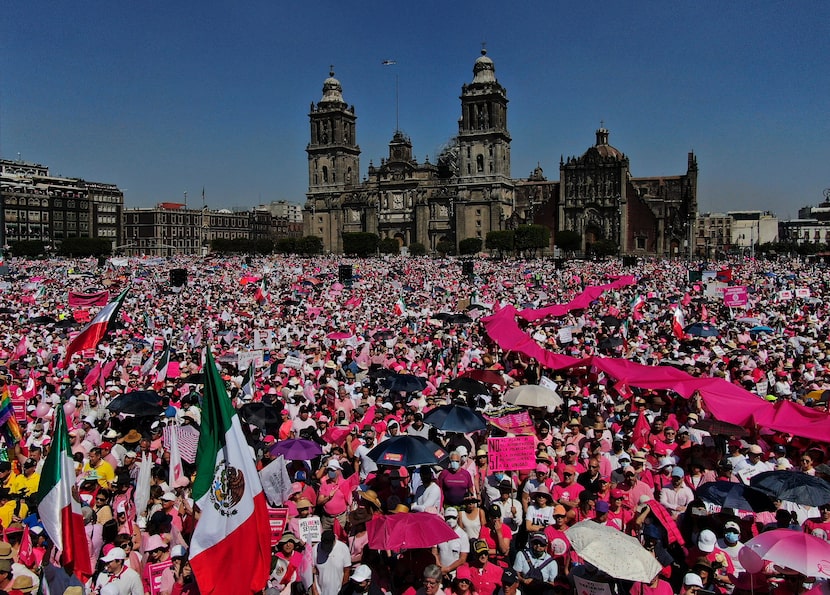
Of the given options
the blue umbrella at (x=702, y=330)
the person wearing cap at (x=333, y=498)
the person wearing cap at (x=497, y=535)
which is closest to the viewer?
the person wearing cap at (x=497, y=535)

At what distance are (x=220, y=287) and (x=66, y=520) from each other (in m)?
31.3

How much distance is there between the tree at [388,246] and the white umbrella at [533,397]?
87088 millimetres

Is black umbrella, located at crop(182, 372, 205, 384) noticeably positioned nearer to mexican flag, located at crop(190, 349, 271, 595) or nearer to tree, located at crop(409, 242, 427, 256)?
mexican flag, located at crop(190, 349, 271, 595)

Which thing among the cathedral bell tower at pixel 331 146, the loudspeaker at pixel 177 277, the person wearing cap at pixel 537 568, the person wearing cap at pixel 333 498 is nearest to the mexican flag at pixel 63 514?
the person wearing cap at pixel 333 498

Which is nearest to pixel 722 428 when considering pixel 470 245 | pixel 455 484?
pixel 455 484

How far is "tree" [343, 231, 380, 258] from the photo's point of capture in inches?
3834

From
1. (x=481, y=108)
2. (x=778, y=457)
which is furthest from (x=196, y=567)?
(x=481, y=108)

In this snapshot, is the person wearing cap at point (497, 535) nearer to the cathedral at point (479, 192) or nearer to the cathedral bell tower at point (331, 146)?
the cathedral at point (479, 192)

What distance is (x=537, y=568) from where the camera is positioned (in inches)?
262

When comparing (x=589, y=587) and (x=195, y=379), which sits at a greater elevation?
(x=195, y=379)

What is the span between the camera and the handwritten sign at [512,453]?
8.25 m

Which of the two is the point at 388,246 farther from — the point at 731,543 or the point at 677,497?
the point at 731,543

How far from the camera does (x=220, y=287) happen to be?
3728 centimetres

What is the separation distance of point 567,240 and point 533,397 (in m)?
81.9
